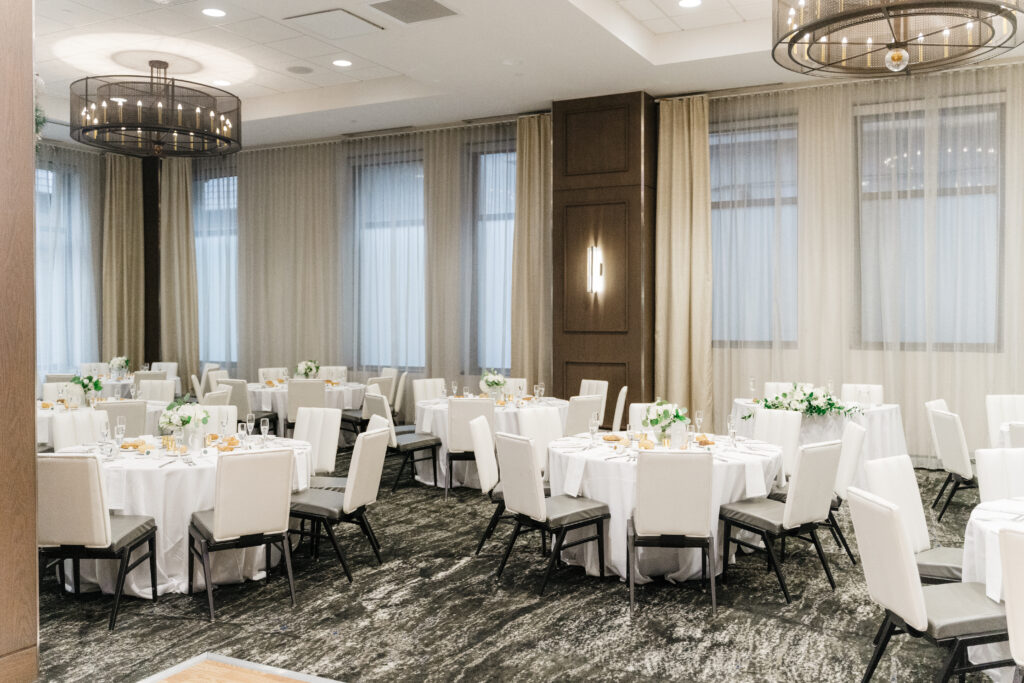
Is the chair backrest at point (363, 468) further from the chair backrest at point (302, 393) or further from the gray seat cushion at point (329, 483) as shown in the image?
the chair backrest at point (302, 393)

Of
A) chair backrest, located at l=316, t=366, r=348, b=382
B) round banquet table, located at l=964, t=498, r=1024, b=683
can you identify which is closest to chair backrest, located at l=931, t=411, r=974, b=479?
round banquet table, located at l=964, t=498, r=1024, b=683

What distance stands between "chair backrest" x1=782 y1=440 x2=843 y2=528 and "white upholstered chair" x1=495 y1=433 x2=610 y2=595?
103 centimetres

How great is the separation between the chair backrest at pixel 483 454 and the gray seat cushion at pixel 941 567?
260 centimetres

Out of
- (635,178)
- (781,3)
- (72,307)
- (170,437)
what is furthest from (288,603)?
(72,307)

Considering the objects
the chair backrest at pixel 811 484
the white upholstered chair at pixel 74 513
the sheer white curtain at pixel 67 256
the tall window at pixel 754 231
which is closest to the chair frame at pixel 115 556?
the white upholstered chair at pixel 74 513

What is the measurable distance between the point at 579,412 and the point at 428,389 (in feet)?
7.56

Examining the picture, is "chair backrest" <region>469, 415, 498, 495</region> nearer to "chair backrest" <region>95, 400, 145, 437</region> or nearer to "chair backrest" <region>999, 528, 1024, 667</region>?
"chair backrest" <region>999, 528, 1024, 667</region>

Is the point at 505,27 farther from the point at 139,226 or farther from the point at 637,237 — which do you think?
the point at 139,226

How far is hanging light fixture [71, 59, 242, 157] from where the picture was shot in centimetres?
753

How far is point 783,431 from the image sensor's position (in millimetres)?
6043

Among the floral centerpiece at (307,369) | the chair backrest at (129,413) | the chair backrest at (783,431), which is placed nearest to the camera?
the chair backrest at (783,431)

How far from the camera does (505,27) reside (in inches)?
287

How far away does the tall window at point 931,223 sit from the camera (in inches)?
330

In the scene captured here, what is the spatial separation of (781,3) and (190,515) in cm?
416
